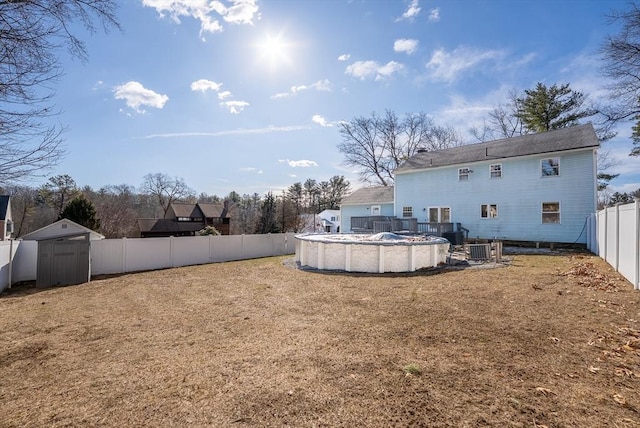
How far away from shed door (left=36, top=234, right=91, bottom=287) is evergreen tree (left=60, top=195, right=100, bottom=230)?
1623 cm

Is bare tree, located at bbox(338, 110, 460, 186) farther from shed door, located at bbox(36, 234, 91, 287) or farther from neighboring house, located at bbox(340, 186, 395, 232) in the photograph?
shed door, located at bbox(36, 234, 91, 287)

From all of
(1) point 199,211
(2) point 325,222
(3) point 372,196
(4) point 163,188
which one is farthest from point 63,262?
(4) point 163,188

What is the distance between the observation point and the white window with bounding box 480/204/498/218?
59.5 feet

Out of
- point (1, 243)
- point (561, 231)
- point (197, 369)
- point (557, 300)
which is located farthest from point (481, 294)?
point (1, 243)

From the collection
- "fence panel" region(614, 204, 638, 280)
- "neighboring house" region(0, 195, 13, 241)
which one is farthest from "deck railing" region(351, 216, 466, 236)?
"neighboring house" region(0, 195, 13, 241)

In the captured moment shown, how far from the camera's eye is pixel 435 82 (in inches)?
699

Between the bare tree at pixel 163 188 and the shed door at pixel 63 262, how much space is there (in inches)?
1560

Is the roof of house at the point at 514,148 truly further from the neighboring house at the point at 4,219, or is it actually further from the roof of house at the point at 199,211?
the neighboring house at the point at 4,219

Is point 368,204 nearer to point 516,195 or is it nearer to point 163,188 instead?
point 516,195

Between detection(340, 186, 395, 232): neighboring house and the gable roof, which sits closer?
the gable roof

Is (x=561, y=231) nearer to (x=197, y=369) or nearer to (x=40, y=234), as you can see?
(x=197, y=369)

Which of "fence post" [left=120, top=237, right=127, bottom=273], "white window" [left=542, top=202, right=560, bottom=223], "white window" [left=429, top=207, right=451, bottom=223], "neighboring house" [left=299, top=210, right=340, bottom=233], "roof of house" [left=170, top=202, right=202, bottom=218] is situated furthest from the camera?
"neighboring house" [left=299, top=210, right=340, bottom=233]

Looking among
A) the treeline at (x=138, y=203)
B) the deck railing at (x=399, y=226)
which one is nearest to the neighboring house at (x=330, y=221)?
the treeline at (x=138, y=203)

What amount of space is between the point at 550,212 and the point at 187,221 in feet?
116
